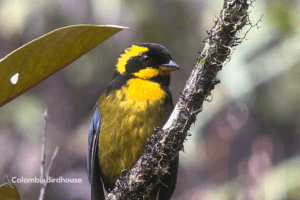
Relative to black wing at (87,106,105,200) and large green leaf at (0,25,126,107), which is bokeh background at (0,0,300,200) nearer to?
black wing at (87,106,105,200)

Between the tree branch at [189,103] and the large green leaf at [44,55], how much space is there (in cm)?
53

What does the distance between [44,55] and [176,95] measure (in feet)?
21.6

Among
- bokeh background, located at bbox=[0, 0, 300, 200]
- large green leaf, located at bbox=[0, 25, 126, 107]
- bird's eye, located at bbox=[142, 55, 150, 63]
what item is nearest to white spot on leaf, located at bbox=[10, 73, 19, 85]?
large green leaf, located at bbox=[0, 25, 126, 107]

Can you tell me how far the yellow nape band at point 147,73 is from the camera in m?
3.32

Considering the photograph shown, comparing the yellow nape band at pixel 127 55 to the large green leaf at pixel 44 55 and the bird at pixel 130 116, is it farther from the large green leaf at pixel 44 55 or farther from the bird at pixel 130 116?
the large green leaf at pixel 44 55

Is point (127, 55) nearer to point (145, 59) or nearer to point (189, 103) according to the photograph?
point (145, 59)

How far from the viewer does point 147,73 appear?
10.9 feet

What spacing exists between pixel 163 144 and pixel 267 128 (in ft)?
19.7

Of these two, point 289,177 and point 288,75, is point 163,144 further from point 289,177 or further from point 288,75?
point 288,75

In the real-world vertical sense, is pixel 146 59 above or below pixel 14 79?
below

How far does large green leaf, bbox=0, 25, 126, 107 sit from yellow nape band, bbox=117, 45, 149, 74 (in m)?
1.32

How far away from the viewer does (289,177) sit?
6.62 meters

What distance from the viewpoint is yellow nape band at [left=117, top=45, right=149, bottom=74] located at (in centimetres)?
349

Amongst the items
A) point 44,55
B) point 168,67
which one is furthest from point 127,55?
point 44,55
